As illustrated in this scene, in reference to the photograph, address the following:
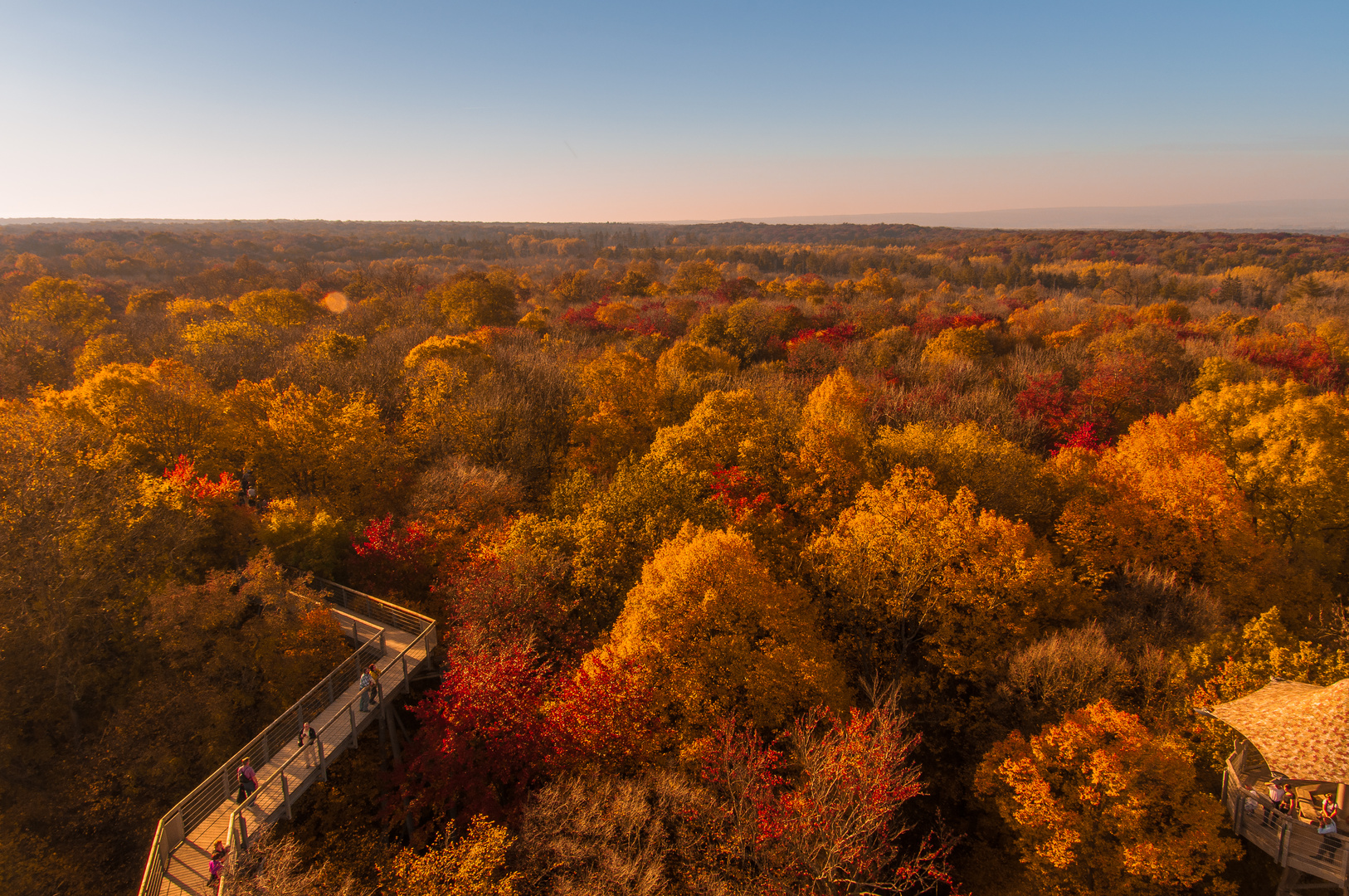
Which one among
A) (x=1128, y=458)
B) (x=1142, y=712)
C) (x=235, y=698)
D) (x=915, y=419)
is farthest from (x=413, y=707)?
(x=1128, y=458)

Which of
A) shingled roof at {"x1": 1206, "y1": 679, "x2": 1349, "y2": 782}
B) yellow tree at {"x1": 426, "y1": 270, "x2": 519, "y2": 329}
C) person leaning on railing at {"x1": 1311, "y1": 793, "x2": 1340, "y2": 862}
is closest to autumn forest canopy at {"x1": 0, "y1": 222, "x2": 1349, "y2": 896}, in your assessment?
person leaning on railing at {"x1": 1311, "y1": 793, "x2": 1340, "y2": 862}

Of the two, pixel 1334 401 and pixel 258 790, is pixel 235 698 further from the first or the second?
pixel 1334 401

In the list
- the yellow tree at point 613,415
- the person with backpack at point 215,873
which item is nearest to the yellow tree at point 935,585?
the yellow tree at point 613,415

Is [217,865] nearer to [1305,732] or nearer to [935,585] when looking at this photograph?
[935,585]

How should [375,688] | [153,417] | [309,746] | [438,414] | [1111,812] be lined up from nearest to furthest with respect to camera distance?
[309,746]
[1111,812]
[375,688]
[153,417]
[438,414]

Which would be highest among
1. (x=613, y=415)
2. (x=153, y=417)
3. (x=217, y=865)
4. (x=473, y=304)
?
(x=473, y=304)

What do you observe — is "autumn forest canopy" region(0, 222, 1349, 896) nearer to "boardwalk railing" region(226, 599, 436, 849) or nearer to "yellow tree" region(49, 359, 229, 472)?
"yellow tree" region(49, 359, 229, 472)

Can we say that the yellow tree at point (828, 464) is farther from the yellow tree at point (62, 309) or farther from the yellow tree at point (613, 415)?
the yellow tree at point (62, 309)

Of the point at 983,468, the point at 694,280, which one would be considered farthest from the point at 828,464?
the point at 694,280
